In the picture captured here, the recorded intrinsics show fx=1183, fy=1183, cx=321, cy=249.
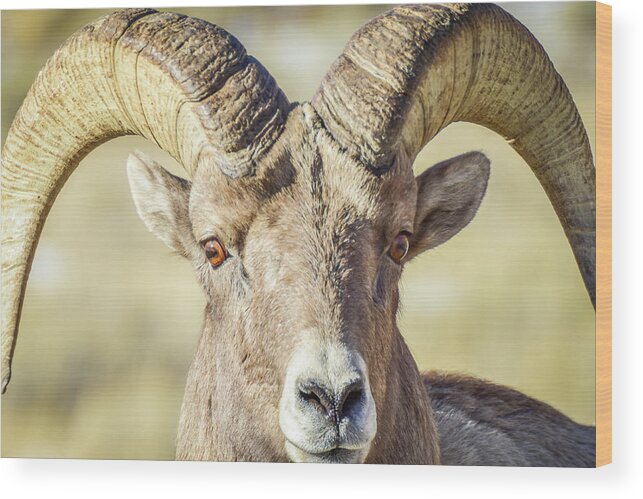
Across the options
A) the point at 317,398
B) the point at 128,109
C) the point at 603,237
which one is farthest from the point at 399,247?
the point at 128,109

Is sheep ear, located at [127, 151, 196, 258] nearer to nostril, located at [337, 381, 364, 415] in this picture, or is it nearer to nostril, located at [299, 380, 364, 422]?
nostril, located at [299, 380, 364, 422]

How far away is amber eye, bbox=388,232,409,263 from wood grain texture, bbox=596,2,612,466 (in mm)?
1218

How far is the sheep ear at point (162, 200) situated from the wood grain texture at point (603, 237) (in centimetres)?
229

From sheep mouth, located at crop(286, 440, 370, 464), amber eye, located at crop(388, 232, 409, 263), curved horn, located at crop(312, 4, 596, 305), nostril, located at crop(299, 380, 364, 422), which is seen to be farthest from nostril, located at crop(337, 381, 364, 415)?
curved horn, located at crop(312, 4, 596, 305)

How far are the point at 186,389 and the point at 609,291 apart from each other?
8.00ft

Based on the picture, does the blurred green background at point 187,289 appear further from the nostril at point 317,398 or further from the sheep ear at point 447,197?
the nostril at point 317,398

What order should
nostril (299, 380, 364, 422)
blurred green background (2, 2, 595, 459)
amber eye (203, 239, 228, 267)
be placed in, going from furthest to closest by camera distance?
blurred green background (2, 2, 595, 459) → amber eye (203, 239, 228, 267) → nostril (299, 380, 364, 422)

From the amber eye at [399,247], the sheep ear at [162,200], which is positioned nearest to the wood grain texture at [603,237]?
the amber eye at [399,247]

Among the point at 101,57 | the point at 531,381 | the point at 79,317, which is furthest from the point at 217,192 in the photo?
the point at 531,381

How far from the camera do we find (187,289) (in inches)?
276

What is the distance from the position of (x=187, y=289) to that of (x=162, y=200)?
75 cm

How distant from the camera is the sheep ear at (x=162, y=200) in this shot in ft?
21.0

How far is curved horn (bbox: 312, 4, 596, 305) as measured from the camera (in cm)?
614

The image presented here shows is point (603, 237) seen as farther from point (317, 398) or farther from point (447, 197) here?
point (317, 398)
